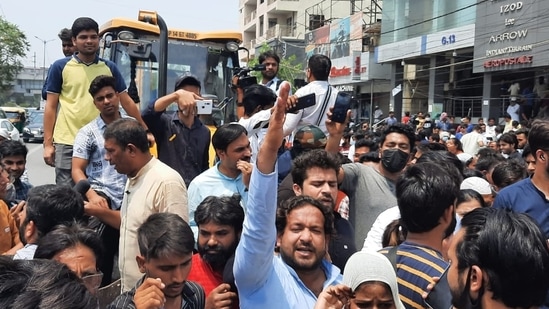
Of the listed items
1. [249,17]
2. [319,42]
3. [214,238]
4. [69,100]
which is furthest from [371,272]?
[249,17]

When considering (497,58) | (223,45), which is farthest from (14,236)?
(497,58)

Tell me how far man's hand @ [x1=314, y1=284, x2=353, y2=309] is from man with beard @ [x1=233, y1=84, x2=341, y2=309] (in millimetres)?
290

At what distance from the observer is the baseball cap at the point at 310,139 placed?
4379 millimetres

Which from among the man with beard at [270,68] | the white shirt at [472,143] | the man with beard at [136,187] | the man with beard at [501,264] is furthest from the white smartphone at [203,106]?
the white shirt at [472,143]

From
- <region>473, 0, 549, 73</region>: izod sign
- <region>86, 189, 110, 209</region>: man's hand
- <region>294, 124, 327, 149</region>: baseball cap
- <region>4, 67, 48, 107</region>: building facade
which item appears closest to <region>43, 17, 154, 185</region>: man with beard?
<region>86, 189, 110, 209</region>: man's hand

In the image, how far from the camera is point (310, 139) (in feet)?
14.4

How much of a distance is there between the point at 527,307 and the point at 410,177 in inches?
41.1

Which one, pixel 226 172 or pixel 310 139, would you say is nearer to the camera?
pixel 226 172

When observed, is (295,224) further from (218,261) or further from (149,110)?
(149,110)

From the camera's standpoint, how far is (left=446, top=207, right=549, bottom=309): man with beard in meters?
1.87

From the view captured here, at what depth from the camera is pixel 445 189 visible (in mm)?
2754

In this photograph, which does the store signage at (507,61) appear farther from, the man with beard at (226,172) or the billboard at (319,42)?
the man with beard at (226,172)

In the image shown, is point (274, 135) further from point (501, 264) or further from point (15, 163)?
point (15, 163)

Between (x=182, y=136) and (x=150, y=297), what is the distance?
8.83ft
